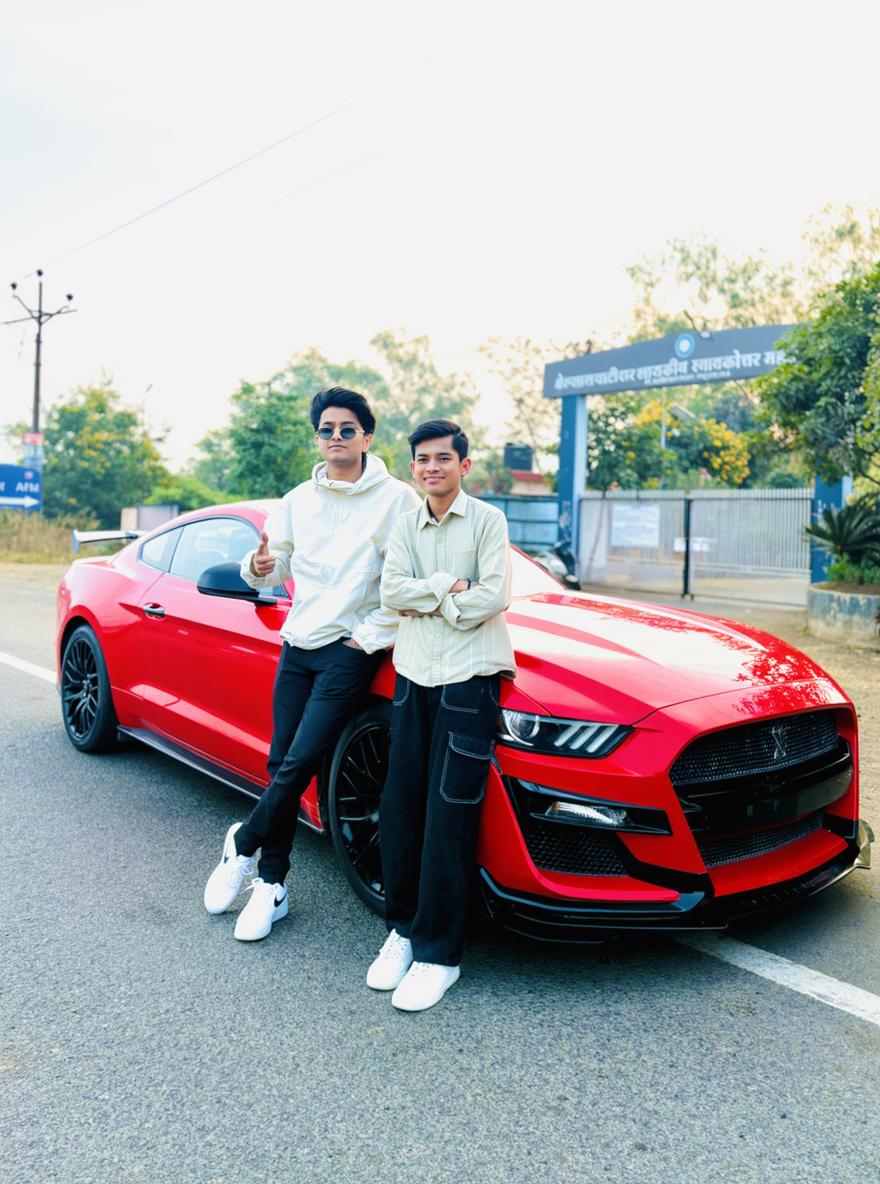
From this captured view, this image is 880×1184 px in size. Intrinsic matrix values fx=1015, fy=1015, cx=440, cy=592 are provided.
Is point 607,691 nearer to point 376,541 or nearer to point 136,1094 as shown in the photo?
point 376,541

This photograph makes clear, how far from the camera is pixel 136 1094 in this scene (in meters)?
2.58

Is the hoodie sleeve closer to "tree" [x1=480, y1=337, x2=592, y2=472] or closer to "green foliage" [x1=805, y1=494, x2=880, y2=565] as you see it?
"green foliage" [x1=805, y1=494, x2=880, y2=565]

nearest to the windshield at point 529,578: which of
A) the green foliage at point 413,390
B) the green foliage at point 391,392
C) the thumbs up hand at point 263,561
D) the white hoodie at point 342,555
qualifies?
the white hoodie at point 342,555

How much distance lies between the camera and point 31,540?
31.9m

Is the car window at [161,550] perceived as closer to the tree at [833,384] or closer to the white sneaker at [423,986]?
the white sneaker at [423,986]

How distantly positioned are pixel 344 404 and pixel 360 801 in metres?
1.45

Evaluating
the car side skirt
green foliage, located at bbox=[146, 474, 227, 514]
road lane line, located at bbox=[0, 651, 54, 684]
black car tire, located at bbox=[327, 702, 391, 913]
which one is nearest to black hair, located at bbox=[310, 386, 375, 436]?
black car tire, located at bbox=[327, 702, 391, 913]

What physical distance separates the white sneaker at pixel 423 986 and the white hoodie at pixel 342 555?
106cm

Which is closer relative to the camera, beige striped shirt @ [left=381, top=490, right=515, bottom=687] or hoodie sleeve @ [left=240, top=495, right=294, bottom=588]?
beige striped shirt @ [left=381, top=490, right=515, bottom=687]

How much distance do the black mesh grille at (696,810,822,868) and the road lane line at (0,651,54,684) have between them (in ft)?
20.9

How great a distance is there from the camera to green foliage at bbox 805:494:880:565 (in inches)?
464

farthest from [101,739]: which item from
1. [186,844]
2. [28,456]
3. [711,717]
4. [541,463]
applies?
[541,463]

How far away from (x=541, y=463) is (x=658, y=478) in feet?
103

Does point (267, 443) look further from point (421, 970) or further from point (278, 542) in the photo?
point (421, 970)
